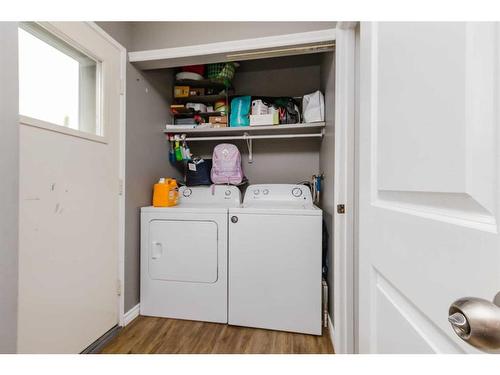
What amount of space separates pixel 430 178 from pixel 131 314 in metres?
2.19

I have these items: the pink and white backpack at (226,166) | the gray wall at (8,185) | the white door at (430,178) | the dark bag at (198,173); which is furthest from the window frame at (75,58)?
the white door at (430,178)

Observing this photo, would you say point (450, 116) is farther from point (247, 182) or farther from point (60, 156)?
point (247, 182)

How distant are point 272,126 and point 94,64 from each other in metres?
1.41

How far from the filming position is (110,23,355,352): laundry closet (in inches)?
56.2

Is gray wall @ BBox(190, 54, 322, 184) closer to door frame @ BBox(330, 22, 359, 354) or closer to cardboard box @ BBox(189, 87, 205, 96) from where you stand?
cardboard box @ BBox(189, 87, 205, 96)

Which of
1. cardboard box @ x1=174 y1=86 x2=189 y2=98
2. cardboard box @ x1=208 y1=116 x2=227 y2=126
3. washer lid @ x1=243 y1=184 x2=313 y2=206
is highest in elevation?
cardboard box @ x1=174 y1=86 x2=189 y2=98

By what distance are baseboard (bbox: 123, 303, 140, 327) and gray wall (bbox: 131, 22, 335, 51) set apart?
2.13m

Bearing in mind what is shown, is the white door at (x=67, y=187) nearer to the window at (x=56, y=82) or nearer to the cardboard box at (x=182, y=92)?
the window at (x=56, y=82)

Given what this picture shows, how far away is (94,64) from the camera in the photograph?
1.58 meters

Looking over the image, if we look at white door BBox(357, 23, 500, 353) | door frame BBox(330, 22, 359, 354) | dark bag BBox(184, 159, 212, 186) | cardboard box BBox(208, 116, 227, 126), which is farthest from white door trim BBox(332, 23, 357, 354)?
dark bag BBox(184, 159, 212, 186)

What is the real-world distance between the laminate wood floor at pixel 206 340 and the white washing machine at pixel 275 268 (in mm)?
64

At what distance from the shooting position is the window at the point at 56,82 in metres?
1.18

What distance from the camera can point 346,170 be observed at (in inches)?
54.3
